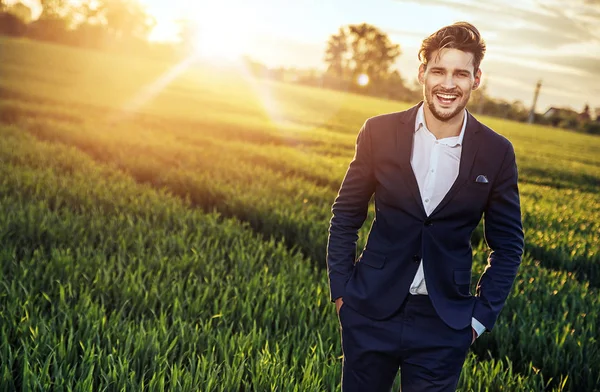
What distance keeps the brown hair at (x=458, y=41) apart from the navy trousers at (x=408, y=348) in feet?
2.75

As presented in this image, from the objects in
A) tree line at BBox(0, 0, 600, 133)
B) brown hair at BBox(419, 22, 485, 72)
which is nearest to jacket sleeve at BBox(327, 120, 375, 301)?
brown hair at BBox(419, 22, 485, 72)

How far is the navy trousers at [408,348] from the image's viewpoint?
1.91 m

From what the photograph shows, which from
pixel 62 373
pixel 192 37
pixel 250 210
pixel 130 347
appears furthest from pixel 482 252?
pixel 192 37

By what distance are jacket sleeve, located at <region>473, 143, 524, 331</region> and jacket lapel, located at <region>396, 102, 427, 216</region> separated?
0.90ft

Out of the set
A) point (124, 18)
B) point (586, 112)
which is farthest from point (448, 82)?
point (586, 112)

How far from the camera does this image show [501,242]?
201cm

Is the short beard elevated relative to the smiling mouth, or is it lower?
lower

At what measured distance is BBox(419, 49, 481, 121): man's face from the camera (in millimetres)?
1842

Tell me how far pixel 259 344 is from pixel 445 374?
147cm

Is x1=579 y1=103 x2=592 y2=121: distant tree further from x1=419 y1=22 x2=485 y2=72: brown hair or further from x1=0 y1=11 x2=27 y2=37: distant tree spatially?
x1=419 y1=22 x2=485 y2=72: brown hair

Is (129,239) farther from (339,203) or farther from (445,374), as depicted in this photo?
(445,374)

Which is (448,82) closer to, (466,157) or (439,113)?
(439,113)

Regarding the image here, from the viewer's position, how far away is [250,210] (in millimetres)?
6750

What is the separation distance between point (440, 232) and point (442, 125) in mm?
371
